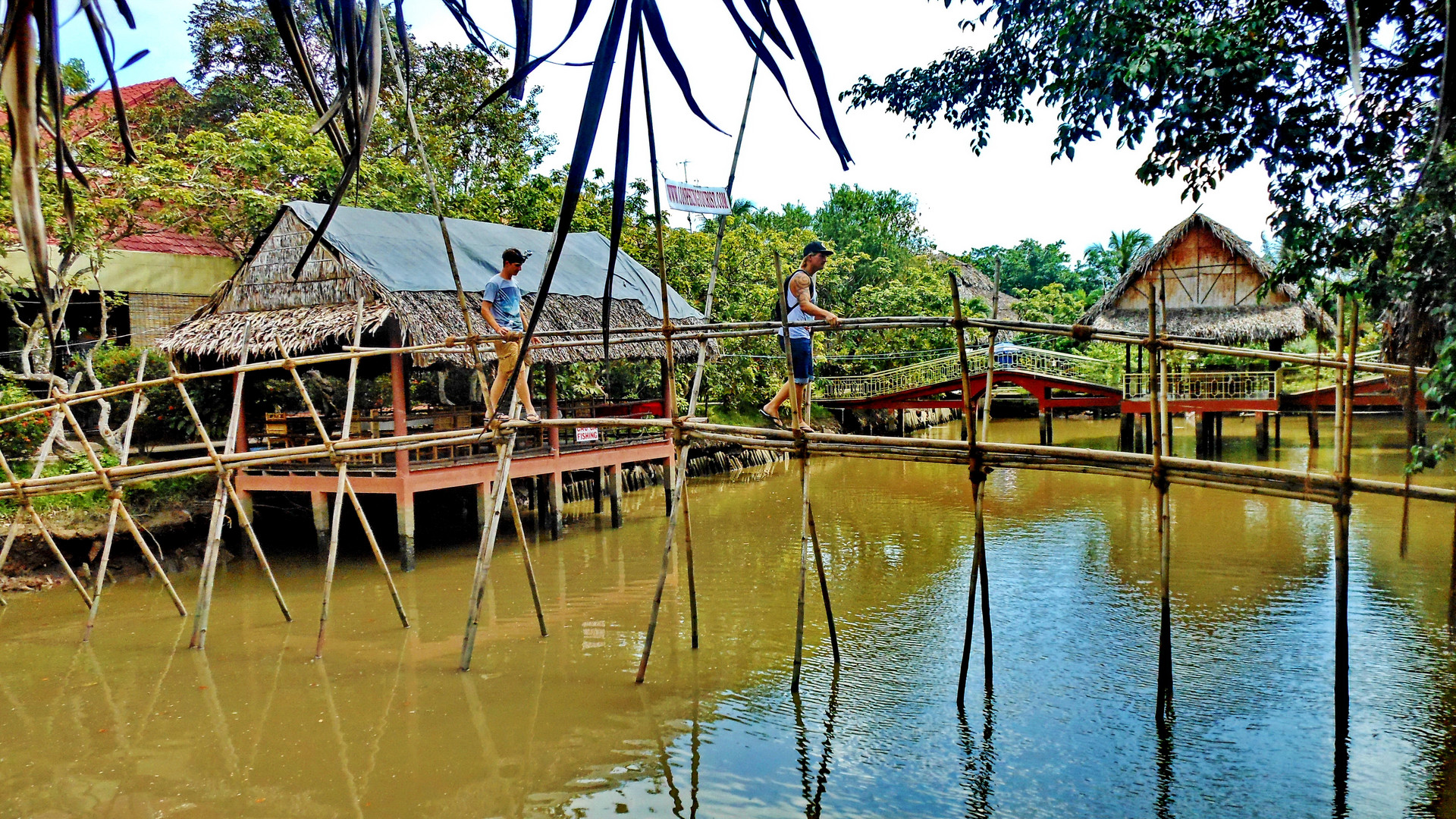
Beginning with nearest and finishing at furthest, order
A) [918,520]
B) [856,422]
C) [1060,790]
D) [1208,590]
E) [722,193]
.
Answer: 1. [1060,790]
2. [722,193]
3. [1208,590]
4. [918,520]
5. [856,422]

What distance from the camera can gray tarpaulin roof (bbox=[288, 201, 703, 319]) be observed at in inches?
373

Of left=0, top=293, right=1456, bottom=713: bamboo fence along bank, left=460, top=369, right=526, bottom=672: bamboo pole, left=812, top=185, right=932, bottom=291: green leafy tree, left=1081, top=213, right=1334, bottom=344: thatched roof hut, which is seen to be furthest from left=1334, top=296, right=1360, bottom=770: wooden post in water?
left=812, top=185, right=932, bottom=291: green leafy tree

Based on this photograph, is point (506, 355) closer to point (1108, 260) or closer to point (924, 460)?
point (924, 460)

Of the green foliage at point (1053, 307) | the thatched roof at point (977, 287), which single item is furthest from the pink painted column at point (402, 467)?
the thatched roof at point (977, 287)

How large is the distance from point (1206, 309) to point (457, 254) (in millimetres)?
12623

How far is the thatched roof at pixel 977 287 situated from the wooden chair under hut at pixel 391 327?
16944 millimetres

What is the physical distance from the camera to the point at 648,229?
16.2 metres

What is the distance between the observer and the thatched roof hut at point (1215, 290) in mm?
16109

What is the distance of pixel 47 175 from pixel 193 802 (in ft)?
22.8

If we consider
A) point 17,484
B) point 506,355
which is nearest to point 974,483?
point 506,355

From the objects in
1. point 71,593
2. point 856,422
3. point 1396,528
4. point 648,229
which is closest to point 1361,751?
point 1396,528

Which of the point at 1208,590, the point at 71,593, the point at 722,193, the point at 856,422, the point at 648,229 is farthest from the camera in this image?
the point at 856,422

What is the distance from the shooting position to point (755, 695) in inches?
235

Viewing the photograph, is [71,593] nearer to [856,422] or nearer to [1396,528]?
[1396,528]
